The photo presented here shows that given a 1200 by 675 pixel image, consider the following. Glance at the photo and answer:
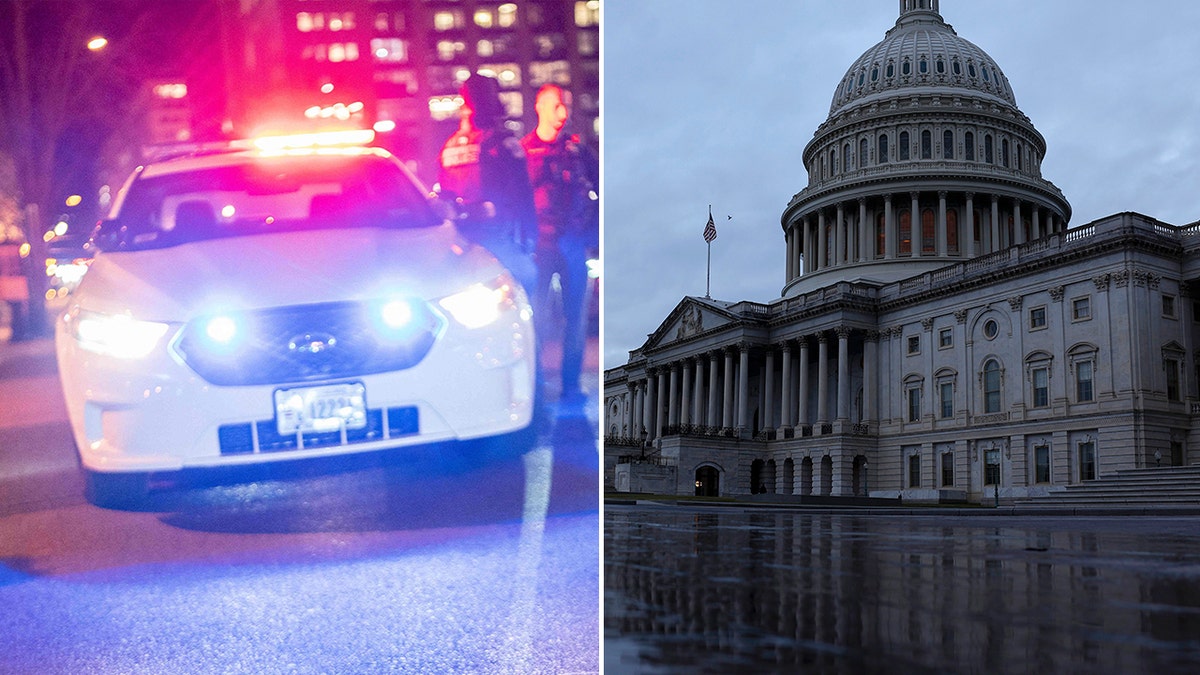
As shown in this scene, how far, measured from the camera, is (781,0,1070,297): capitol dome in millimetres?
60969

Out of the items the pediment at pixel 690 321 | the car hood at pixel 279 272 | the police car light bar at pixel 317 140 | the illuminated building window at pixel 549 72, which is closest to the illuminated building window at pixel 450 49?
the illuminated building window at pixel 549 72

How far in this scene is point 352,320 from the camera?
6.57 metres

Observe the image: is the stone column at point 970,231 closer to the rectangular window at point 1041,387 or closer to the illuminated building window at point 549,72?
the rectangular window at point 1041,387

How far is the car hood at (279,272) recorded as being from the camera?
21.1 ft

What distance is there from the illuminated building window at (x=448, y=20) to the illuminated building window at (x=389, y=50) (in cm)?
32

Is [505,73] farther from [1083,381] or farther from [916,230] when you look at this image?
[916,230]

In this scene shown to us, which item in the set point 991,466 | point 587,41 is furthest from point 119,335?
point 991,466

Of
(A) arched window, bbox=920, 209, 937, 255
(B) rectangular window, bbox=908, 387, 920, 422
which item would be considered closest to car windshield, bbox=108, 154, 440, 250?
(B) rectangular window, bbox=908, 387, 920, 422

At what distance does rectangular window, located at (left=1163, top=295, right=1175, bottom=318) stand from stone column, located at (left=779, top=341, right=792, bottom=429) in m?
20.9

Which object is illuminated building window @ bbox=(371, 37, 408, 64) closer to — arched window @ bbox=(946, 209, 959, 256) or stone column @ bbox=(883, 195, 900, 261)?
stone column @ bbox=(883, 195, 900, 261)

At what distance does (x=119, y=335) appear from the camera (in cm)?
632

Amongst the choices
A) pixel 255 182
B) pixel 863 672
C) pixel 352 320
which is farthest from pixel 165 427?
pixel 863 672

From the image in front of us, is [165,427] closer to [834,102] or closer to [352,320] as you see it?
[352,320]

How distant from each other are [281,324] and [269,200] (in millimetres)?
1095
